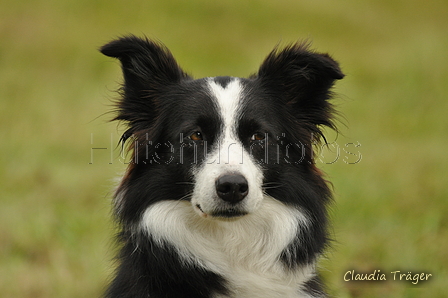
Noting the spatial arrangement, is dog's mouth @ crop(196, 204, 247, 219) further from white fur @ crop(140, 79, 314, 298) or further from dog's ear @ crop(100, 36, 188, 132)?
dog's ear @ crop(100, 36, 188, 132)

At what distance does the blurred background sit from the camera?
733cm

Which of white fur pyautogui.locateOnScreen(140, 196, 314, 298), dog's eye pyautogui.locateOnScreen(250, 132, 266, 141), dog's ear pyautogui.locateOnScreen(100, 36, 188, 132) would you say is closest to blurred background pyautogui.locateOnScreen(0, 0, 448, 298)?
dog's ear pyautogui.locateOnScreen(100, 36, 188, 132)

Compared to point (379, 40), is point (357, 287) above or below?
below

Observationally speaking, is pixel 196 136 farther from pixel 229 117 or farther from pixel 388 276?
pixel 388 276

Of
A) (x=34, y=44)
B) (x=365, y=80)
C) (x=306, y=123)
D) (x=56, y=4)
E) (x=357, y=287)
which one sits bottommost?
(x=357, y=287)

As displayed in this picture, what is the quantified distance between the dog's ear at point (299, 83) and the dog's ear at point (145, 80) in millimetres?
802

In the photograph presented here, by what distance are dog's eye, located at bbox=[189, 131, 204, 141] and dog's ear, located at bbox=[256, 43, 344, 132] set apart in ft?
2.53

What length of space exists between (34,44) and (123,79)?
14611 millimetres

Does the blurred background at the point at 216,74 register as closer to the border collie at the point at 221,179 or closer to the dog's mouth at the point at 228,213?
the border collie at the point at 221,179

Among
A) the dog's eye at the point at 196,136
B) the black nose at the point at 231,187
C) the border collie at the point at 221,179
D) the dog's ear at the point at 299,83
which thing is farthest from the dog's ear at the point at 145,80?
the black nose at the point at 231,187

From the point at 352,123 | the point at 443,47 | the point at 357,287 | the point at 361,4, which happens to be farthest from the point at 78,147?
the point at 361,4

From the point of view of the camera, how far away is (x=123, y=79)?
16.6 feet

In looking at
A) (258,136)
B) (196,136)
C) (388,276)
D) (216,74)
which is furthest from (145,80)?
(216,74)

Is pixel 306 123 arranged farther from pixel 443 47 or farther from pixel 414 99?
pixel 443 47
